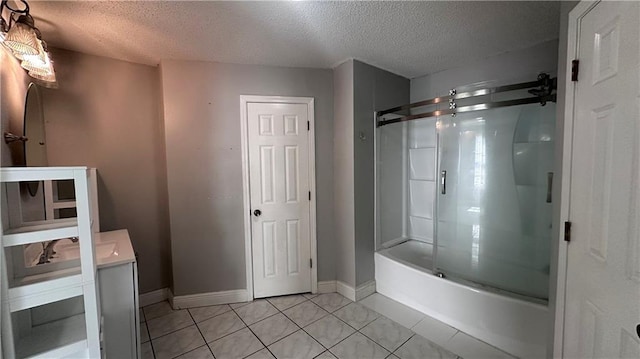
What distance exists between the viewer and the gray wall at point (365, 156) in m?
2.53

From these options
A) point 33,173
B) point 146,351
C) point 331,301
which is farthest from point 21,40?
point 331,301

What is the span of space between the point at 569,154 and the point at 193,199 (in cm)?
271

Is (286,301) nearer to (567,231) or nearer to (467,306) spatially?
(467,306)

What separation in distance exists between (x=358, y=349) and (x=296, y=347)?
0.47m

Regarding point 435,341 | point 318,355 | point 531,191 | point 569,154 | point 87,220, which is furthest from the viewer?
point 531,191

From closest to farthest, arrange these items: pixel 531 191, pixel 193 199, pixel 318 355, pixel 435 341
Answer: pixel 318 355 < pixel 435 341 < pixel 531 191 < pixel 193 199

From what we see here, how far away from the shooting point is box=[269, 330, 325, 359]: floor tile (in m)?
1.81

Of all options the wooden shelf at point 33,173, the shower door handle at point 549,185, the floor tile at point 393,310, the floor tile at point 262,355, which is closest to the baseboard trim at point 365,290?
the floor tile at point 393,310

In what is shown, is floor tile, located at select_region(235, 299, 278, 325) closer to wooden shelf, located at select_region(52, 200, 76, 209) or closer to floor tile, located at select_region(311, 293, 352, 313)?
floor tile, located at select_region(311, 293, 352, 313)

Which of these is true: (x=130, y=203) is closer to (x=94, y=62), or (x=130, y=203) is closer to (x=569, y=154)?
(x=94, y=62)

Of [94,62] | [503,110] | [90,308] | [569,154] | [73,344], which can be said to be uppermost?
[94,62]

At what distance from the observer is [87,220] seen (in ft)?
3.49

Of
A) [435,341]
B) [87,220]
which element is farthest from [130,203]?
[435,341]

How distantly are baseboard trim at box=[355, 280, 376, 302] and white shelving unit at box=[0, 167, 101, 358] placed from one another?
A: 2.04 metres
